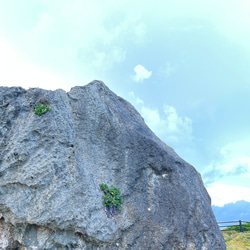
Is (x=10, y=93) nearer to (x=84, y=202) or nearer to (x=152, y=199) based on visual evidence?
(x=84, y=202)

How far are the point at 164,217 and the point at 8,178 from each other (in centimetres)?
729

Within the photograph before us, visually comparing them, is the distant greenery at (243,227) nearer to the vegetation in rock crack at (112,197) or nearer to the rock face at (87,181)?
the rock face at (87,181)

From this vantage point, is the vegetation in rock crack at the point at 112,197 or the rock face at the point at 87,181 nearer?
the rock face at the point at 87,181

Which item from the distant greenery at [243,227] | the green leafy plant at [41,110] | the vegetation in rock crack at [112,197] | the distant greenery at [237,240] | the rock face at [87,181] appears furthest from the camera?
the distant greenery at [243,227]

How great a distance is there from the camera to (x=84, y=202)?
1002cm

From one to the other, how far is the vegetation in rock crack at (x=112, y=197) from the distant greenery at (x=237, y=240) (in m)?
14.4

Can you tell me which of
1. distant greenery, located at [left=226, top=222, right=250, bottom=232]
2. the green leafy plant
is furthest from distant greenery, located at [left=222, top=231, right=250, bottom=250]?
the green leafy plant

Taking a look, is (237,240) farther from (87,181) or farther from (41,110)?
(41,110)

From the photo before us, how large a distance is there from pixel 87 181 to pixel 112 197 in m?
1.43

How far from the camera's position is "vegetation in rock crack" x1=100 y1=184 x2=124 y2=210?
10.8 metres

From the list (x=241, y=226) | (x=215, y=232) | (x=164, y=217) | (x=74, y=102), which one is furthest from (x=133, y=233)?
(x=241, y=226)

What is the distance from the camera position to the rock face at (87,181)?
372 inches

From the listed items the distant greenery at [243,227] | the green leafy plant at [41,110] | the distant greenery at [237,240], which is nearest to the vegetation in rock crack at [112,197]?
the green leafy plant at [41,110]

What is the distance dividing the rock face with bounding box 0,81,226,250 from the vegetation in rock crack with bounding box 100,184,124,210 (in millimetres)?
285
